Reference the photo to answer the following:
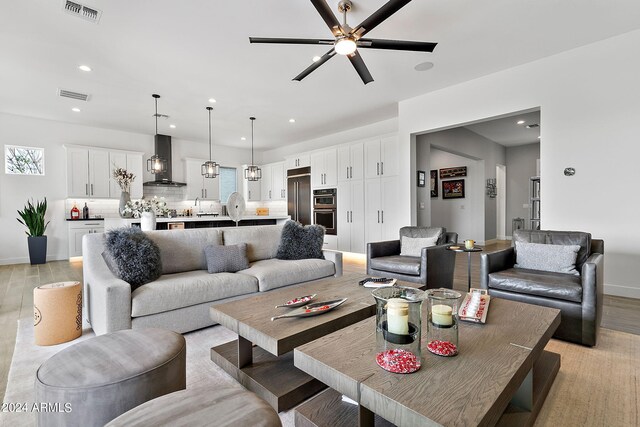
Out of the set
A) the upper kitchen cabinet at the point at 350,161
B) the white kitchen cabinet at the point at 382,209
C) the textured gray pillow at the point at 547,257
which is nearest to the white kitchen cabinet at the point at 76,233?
the upper kitchen cabinet at the point at 350,161

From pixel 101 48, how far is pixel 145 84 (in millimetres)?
1051

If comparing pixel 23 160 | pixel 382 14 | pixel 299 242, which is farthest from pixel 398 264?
pixel 23 160

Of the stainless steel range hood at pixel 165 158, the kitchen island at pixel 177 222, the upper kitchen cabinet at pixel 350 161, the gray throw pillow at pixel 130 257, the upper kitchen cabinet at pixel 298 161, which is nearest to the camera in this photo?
the gray throw pillow at pixel 130 257

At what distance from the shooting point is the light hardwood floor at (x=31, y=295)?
8.29 ft

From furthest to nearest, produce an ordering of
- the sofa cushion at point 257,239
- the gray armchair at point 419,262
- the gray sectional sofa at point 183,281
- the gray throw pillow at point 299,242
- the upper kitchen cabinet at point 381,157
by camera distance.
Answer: the upper kitchen cabinet at point 381,157 < the gray throw pillow at point 299,242 < the sofa cushion at point 257,239 < the gray armchair at point 419,262 < the gray sectional sofa at point 183,281

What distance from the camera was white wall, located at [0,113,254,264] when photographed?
19.5 ft

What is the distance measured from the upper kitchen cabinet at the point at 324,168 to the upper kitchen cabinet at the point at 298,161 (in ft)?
0.67

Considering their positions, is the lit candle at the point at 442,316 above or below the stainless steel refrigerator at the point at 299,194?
below

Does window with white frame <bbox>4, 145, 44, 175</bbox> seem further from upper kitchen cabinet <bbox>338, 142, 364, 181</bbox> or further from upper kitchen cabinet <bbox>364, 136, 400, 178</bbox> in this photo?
upper kitchen cabinet <bbox>364, 136, 400, 178</bbox>

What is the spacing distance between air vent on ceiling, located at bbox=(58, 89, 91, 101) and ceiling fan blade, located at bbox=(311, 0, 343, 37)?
15.3ft

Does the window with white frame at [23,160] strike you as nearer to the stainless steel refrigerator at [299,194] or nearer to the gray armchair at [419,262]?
the stainless steel refrigerator at [299,194]

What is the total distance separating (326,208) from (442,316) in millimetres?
6047

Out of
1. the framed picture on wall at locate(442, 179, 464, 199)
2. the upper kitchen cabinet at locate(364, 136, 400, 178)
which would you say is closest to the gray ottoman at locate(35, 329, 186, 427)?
the upper kitchen cabinet at locate(364, 136, 400, 178)

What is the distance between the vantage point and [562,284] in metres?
2.39
